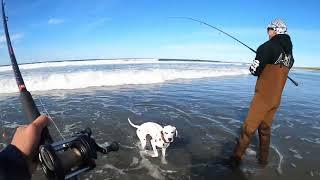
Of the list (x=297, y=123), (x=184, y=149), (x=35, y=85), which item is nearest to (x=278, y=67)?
(x=184, y=149)

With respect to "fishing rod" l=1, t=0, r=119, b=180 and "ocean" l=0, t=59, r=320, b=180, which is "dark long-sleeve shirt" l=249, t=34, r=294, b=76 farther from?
"fishing rod" l=1, t=0, r=119, b=180

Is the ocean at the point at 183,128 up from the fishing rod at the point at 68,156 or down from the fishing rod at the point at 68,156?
down

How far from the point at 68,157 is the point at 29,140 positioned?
22 cm

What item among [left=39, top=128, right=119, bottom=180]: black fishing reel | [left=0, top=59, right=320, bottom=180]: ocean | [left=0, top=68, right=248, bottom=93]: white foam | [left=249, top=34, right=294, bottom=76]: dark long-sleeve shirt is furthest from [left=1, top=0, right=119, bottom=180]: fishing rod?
[left=0, top=68, right=248, bottom=93]: white foam

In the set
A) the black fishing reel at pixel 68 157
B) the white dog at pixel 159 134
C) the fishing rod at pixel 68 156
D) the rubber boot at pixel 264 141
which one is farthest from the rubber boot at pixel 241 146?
the black fishing reel at pixel 68 157

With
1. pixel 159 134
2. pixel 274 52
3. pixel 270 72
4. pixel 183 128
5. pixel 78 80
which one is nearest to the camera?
pixel 274 52

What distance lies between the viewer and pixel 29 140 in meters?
1.67

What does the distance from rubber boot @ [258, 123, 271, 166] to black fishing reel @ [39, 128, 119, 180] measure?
507 cm

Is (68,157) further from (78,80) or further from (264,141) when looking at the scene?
(78,80)

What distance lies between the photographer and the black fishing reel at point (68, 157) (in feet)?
5.32

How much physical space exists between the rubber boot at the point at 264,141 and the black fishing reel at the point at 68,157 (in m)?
5.07

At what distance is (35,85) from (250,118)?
1528cm

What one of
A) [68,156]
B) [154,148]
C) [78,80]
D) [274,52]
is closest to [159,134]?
[154,148]

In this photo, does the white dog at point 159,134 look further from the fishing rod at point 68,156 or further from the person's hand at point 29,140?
the person's hand at point 29,140
